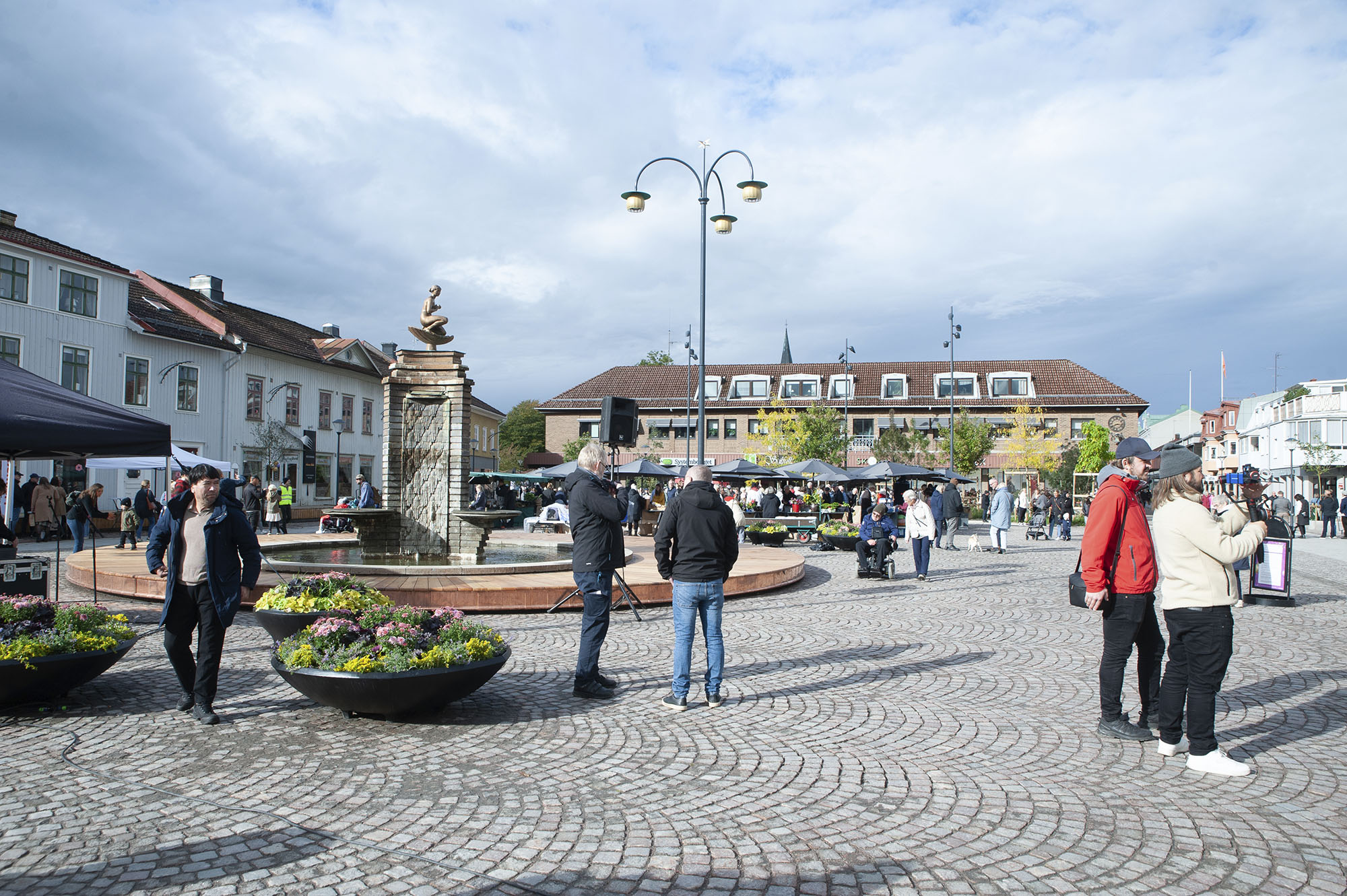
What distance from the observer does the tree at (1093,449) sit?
2096 inches

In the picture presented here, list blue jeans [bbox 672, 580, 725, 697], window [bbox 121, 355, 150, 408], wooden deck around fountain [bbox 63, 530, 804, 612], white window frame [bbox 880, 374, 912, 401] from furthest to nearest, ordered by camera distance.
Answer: white window frame [bbox 880, 374, 912, 401] → window [bbox 121, 355, 150, 408] → wooden deck around fountain [bbox 63, 530, 804, 612] → blue jeans [bbox 672, 580, 725, 697]

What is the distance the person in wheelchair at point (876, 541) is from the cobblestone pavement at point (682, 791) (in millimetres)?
7430

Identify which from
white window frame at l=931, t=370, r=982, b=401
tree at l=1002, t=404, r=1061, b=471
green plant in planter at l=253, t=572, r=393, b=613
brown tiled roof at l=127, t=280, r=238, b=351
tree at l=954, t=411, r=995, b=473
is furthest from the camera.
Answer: white window frame at l=931, t=370, r=982, b=401

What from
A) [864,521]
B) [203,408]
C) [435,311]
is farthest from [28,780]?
[203,408]

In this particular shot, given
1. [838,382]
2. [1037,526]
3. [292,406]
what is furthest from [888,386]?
[292,406]

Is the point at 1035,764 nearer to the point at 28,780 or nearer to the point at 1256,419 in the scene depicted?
the point at 28,780

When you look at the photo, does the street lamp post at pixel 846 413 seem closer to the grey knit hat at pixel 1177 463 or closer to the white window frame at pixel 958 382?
the white window frame at pixel 958 382

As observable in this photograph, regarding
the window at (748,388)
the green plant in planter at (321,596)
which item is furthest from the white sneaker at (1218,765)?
the window at (748,388)

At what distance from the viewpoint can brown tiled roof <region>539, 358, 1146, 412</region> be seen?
207 ft

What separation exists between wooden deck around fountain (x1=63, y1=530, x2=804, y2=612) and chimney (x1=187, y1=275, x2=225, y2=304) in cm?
3012

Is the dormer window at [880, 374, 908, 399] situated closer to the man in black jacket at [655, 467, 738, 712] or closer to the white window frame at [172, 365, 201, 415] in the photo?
the white window frame at [172, 365, 201, 415]

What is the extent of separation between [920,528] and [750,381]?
53.3 m

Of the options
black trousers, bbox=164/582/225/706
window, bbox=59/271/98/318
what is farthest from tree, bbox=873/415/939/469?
black trousers, bbox=164/582/225/706

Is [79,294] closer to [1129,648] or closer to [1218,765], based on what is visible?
[1129,648]
